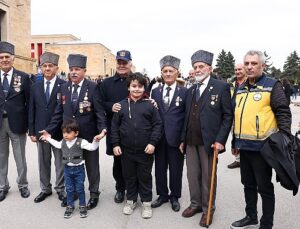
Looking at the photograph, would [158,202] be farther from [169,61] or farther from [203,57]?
[203,57]

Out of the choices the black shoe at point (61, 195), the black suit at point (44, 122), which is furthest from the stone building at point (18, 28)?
the black shoe at point (61, 195)

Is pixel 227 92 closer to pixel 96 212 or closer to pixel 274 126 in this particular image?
pixel 274 126

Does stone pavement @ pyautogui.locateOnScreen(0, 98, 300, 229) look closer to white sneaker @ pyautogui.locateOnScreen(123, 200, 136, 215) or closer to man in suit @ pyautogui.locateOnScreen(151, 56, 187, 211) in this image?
white sneaker @ pyautogui.locateOnScreen(123, 200, 136, 215)

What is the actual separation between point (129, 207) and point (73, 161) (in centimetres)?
99

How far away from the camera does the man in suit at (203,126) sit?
386 centimetres

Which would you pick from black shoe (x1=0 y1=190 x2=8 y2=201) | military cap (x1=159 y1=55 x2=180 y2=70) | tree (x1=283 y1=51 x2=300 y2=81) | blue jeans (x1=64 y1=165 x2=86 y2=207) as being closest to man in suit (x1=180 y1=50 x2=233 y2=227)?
military cap (x1=159 y1=55 x2=180 y2=70)

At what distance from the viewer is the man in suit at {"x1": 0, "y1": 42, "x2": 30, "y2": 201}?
15.6 ft

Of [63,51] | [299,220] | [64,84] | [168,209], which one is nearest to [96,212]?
[168,209]

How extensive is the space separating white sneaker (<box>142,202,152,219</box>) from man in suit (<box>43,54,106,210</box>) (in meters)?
0.79

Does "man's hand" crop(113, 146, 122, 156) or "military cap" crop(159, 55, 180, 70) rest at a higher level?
"military cap" crop(159, 55, 180, 70)

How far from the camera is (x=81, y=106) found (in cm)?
443

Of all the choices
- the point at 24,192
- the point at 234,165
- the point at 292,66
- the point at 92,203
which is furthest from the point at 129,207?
the point at 292,66

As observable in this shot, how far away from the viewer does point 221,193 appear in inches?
202

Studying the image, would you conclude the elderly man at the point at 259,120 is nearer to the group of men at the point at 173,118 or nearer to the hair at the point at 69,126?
the group of men at the point at 173,118
